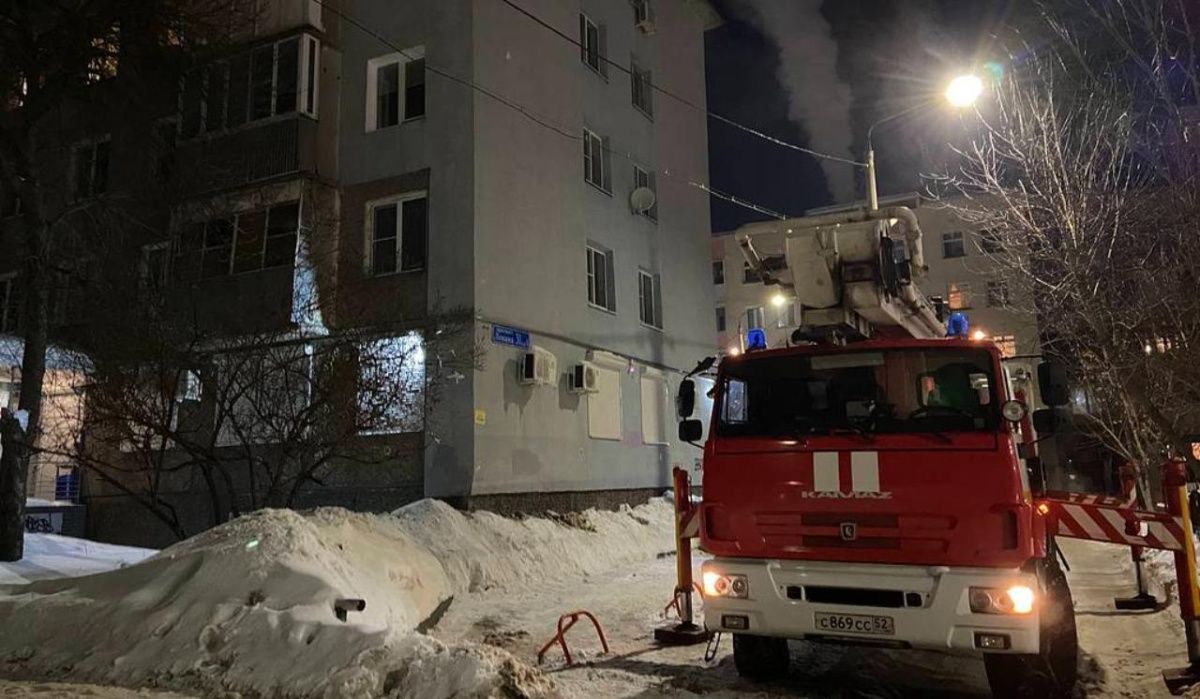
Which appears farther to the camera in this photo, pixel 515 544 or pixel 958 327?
pixel 515 544

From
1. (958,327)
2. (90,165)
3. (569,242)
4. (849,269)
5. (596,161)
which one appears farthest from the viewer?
(90,165)

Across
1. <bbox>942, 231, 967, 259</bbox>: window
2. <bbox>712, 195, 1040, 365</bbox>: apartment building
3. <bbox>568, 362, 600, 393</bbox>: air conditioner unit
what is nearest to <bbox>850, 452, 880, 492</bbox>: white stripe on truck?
<bbox>568, 362, 600, 393</bbox>: air conditioner unit

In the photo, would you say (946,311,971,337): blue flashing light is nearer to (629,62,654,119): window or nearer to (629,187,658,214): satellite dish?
(629,187,658,214): satellite dish

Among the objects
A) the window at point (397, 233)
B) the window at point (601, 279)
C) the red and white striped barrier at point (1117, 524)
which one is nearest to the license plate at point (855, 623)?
the red and white striped barrier at point (1117, 524)

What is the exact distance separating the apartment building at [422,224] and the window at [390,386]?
0.67 ft

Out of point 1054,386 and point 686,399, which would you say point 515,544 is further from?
point 1054,386

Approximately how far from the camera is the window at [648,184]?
A: 68.6 feet

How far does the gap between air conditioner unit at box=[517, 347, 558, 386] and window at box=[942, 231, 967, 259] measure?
2959 cm

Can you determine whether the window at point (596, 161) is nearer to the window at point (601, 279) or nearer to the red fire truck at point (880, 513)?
the window at point (601, 279)

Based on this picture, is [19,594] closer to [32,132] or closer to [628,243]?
[32,132]

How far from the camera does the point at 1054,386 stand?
579 cm

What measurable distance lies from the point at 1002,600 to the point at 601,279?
567 inches

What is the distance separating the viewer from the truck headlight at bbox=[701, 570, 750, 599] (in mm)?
5594

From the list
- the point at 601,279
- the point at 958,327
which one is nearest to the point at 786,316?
the point at 958,327
